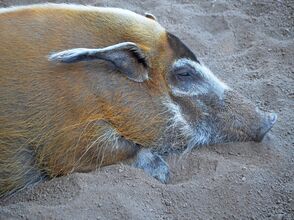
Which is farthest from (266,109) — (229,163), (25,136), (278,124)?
(25,136)

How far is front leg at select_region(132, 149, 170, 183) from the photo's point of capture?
3580mm

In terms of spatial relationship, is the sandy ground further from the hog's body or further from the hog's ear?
the hog's ear

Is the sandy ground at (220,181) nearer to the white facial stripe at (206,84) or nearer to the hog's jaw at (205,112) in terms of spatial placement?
the hog's jaw at (205,112)

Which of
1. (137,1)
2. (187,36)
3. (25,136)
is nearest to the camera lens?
(25,136)

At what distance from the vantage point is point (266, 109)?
4.13 m

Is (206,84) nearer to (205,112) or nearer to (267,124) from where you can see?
(205,112)

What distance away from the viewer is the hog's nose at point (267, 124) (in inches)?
151

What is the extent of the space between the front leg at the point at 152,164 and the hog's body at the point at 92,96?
0.06m

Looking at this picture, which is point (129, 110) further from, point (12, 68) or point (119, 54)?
point (12, 68)

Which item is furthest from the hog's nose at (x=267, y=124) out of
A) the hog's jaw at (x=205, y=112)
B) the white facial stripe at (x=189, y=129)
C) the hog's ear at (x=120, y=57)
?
the hog's ear at (x=120, y=57)

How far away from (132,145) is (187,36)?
5.64ft

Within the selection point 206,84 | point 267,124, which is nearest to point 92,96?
point 206,84

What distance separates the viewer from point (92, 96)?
11.5 feet

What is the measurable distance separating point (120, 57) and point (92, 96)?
1.05 ft
